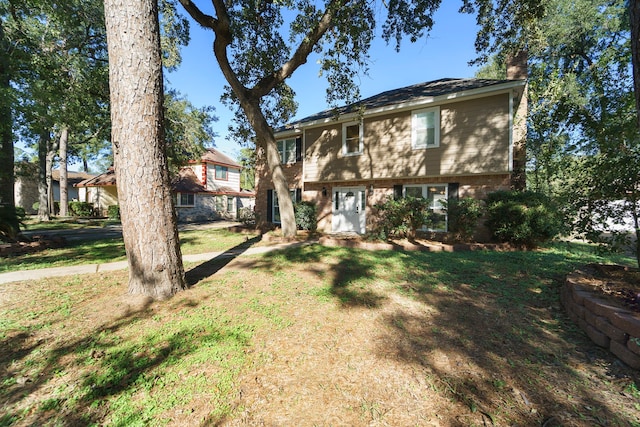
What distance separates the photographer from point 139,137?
3582 millimetres

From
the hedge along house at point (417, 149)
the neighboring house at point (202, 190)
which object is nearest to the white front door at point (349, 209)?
the hedge along house at point (417, 149)

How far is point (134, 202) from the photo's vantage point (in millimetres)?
3600

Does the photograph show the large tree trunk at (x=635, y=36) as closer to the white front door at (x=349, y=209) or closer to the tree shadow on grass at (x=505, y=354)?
the tree shadow on grass at (x=505, y=354)

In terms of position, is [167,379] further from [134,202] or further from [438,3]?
[438,3]

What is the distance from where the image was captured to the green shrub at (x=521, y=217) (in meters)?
7.32

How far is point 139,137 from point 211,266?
3.12 m

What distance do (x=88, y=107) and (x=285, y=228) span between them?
9641mm

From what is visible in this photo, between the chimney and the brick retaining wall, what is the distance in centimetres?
1056

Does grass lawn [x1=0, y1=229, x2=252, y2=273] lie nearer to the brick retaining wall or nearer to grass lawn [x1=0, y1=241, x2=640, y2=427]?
grass lawn [x1=0, y1=241, x2=640, y2=427]

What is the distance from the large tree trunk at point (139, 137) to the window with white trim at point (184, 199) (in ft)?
59.9

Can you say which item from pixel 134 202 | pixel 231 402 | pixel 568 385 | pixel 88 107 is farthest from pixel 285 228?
pixel 88 107

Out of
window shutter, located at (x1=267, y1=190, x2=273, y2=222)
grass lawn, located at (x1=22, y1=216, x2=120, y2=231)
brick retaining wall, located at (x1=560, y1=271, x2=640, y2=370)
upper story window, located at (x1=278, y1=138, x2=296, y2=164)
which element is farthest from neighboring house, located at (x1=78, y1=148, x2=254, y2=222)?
brick retaining wall, located at (x1=560, y1=271, x2=640, y2=370)

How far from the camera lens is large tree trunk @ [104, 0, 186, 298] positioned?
11.7ft

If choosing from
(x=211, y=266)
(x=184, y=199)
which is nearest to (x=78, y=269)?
(x=211, y=266)
